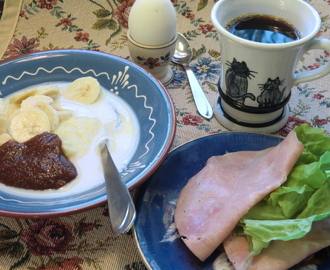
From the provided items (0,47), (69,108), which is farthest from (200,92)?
(0,47)

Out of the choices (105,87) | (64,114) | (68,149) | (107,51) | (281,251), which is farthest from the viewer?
(107,51)

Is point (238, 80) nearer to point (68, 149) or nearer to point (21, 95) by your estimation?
point (68, 149)

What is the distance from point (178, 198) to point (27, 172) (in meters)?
0.35

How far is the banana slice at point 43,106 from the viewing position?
37.0 inches

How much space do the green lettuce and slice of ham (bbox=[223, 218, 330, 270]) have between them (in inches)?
0.9

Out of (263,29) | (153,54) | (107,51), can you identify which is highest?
(263,29)

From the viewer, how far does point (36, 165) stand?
2.65ft

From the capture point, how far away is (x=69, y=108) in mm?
1022

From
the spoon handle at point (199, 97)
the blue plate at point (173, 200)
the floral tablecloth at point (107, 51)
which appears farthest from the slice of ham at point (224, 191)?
the spoon handle at point (199, 97)

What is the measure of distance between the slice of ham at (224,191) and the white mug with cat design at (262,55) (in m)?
0.18

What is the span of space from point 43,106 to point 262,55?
59 centimetres

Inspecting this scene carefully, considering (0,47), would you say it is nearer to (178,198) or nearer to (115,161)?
(115,161)

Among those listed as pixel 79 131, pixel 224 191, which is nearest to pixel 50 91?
pixel 79 131

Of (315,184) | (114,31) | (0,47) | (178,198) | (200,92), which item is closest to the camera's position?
(315,184)
